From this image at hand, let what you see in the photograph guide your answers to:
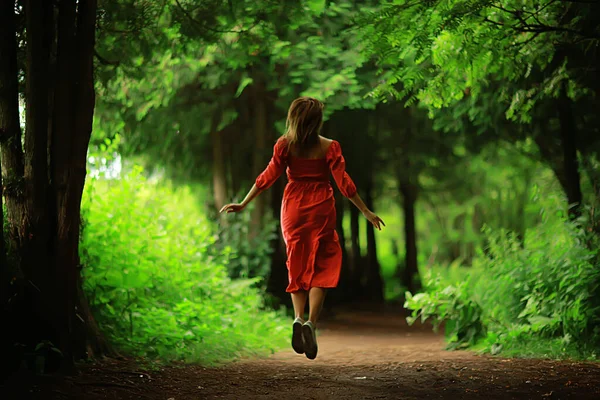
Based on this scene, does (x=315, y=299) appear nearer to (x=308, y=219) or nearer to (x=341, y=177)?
(x=308, y=219)

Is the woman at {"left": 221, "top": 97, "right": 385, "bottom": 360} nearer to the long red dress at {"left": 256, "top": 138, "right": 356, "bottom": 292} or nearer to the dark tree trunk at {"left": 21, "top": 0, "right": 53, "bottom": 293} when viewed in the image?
the long red dress at {"left": 256, "top": 138, "right": 356, "bottom": 292}

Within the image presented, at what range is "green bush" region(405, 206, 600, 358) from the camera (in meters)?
7.78

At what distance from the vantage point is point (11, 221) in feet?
19.5

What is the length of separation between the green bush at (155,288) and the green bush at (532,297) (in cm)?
261

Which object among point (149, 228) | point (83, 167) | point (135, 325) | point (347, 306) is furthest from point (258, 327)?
point (347, 306)

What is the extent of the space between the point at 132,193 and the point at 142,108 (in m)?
4.01

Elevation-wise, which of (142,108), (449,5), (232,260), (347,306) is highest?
(142,108)

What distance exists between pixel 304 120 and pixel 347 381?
2297 mm

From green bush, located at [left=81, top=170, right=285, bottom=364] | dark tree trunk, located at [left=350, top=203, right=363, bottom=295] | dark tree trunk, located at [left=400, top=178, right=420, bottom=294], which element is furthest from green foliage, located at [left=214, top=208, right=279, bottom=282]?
dark tree trunk, located at [left=400, top=178, right=420, bottom=294]

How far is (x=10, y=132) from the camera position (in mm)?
5828

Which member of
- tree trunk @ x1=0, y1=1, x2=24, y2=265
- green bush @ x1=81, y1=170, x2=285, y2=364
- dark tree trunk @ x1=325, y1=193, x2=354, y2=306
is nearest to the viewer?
tree trunk @ x1=0, y1=1, x2=24, y2=265

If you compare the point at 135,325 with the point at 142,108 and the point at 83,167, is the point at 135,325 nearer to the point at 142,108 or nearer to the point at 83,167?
the point at 83,167

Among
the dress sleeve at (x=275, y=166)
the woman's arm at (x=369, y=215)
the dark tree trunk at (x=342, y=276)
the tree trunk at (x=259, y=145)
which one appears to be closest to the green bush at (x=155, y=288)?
the dress sleeve at (x=275, y=166)

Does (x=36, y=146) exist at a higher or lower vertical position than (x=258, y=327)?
higher
